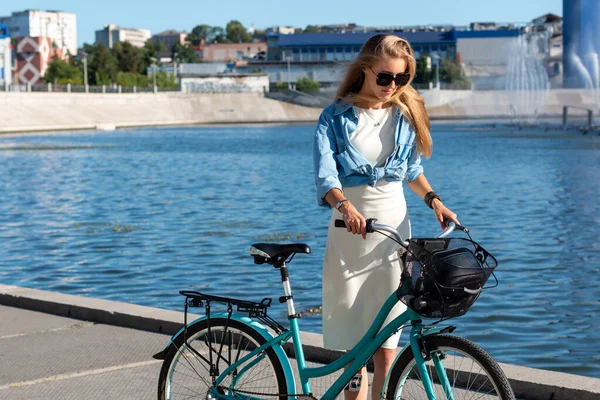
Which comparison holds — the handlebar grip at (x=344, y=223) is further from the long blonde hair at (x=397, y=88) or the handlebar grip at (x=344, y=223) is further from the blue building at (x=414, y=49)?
the blue building at (x=414, y=49)

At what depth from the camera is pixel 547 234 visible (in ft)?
53.7

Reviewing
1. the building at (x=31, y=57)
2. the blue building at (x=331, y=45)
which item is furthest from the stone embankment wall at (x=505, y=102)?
the building at (x=31, y=57)

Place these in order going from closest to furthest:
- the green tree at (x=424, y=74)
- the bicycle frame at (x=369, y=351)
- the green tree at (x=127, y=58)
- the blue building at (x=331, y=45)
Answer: the bicycle frame at (x=369, y=351) → the green tree at (x=424, y=74) → the green tree at (x=127, y=58) → the blue building at (x=331, y=45)

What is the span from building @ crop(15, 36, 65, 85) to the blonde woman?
167 metres

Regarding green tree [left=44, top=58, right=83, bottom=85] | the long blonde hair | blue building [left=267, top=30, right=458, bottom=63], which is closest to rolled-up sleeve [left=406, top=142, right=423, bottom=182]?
the long blonde hair

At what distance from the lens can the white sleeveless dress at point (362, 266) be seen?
14.9 feet

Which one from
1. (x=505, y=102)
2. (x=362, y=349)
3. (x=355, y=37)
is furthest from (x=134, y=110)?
(x=362, y=349)

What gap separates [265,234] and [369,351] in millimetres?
12632

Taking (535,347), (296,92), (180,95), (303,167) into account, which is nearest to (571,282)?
(535,347)

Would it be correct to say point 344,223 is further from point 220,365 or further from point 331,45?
point 331,45

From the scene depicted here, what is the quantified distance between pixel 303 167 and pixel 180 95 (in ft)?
291

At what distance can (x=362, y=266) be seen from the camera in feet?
15.0

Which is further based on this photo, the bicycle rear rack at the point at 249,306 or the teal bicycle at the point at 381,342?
the bicycle rear rack at the point at 249,306

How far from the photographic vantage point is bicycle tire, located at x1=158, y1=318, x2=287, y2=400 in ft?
15.0
